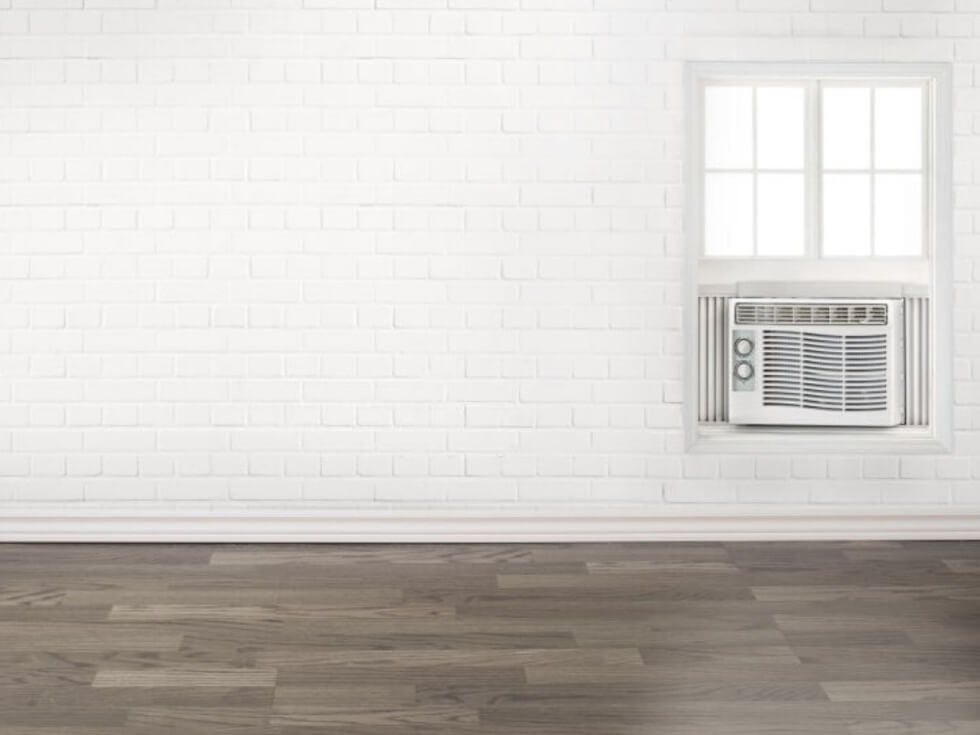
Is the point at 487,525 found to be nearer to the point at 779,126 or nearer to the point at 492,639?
the point at 492,639

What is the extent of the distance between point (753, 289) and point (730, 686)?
7.35 ft

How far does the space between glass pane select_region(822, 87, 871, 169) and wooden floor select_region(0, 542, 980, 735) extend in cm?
148

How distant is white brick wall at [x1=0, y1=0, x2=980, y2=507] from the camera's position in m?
4.50

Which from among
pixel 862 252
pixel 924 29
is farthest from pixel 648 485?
pixel 924 29

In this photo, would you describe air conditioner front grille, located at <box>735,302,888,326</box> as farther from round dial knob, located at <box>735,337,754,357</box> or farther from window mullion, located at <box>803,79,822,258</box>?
window mullion, located at <box>803,79,822,258</box>

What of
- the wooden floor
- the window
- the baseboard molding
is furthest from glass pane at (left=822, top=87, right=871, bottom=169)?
the wooden floor

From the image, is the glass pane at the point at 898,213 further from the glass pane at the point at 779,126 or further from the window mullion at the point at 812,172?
the glass pane at the point at 779,126

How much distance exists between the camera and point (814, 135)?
4.79 meters

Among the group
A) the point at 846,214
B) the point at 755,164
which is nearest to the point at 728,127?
the point at 755,164

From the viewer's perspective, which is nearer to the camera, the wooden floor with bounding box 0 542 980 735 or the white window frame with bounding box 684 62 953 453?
the wooden floor with bounding box 0 542 980 735

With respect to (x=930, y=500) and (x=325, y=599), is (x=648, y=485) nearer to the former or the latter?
(x=930, y=500)

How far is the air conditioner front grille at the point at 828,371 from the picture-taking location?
480 centimetres

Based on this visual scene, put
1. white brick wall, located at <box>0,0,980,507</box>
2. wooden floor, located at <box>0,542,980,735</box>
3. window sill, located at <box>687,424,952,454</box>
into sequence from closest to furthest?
wooden floor, located at <box>0,542,980,735</box> < white brick wall, located at <box>0,0,980,507</box> < window sill, located at <box>687,424,952,454</box>

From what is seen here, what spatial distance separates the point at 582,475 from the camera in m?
4.58
